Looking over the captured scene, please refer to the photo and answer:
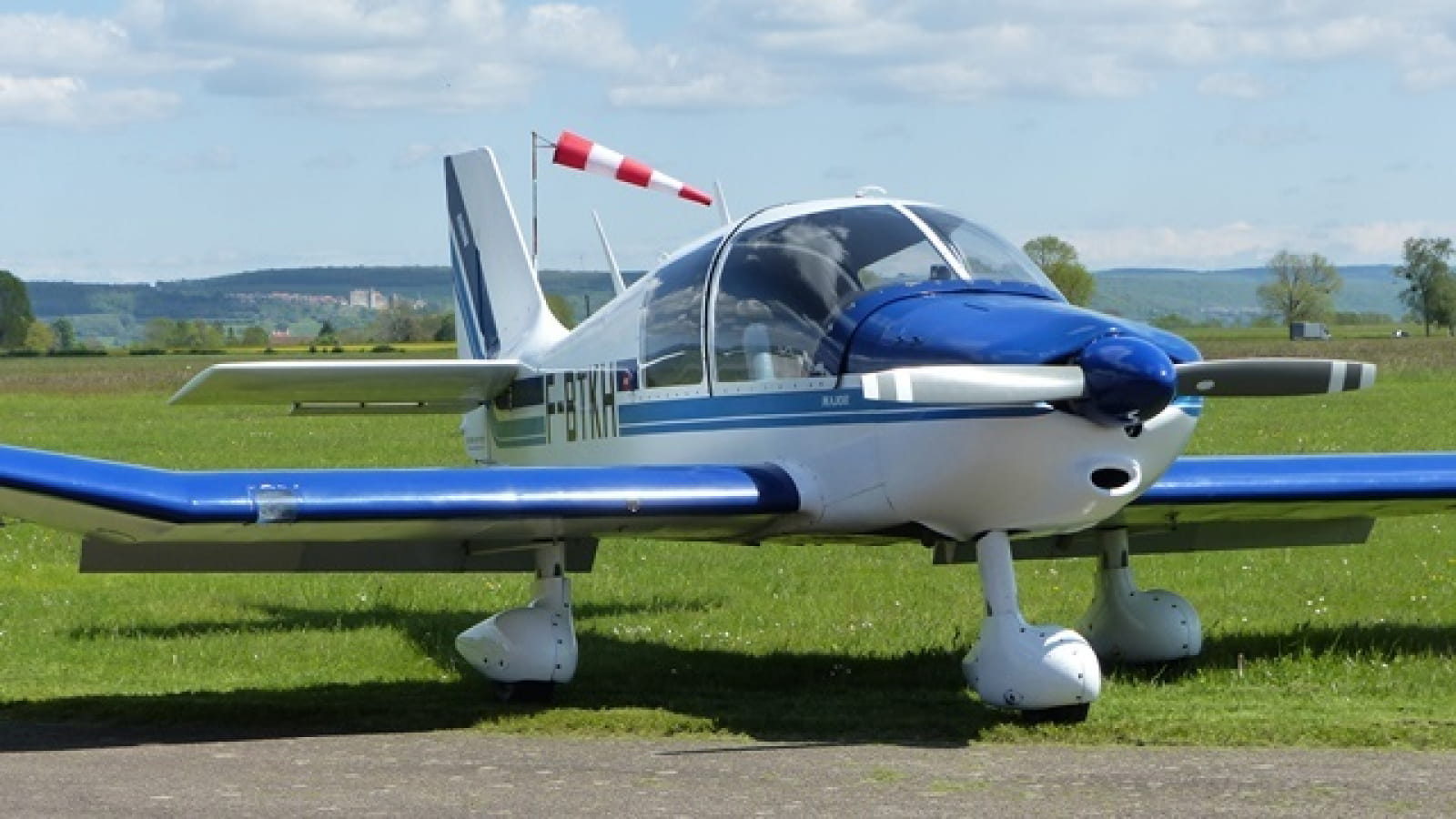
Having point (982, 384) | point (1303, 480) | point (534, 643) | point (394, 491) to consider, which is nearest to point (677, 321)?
point (534, 643)

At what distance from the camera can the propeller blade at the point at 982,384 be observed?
9328 mm

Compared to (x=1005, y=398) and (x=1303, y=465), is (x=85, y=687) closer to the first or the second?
(x=1005, y=398)

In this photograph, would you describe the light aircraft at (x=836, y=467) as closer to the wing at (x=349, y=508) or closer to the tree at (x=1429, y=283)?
the wing at (x=349, y=508)

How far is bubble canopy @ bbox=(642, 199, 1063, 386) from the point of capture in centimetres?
1066

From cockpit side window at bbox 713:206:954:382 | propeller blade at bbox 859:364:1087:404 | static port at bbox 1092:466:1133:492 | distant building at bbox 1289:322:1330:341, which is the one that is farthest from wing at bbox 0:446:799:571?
distant building at bbox 1289:322:1330:341

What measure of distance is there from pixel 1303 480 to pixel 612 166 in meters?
6.64

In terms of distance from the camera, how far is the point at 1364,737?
9305 mm

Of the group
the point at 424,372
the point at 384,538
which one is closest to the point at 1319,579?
the point at 424,372

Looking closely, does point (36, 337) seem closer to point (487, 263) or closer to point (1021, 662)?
point (487, 263)

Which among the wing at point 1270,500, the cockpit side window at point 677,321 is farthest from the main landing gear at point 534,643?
the wing at point 1270,500

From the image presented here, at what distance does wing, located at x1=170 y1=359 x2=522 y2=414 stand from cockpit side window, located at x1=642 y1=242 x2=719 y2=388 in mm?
2029

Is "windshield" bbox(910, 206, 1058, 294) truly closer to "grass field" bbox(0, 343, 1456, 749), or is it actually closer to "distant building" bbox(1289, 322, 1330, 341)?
"grass field" bbox(0, 343, 1456, 749)

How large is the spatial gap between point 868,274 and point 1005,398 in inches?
61.7

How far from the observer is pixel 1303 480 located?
38.9 feet
